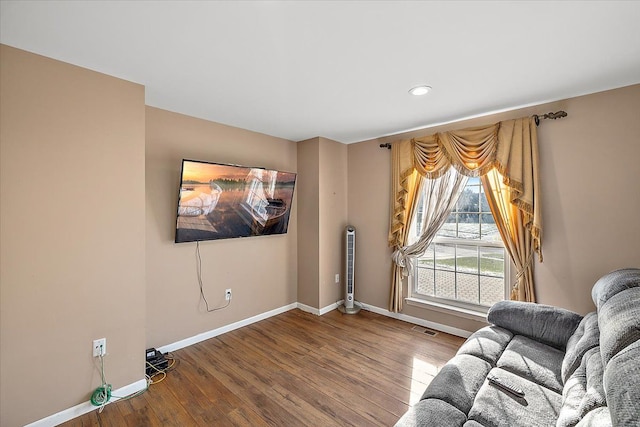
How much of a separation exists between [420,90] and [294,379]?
2.58 metres

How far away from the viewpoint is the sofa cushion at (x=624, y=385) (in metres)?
0.79

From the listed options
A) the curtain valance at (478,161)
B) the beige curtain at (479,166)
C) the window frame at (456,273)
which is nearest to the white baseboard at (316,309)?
the beige curtain at (479,166)

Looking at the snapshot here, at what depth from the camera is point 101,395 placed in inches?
78.4

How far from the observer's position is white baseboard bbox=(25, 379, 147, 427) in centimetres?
181

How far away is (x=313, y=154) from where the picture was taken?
12.5ft

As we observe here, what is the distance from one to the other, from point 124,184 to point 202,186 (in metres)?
0.69

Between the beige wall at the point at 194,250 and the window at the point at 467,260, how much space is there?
1.92 meters

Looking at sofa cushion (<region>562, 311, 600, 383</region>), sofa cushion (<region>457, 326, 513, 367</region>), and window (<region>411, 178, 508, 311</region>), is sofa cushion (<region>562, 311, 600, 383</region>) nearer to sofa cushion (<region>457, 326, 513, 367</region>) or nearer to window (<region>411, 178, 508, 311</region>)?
sofa cushion (<region>457, 326, 513, 367</region>)

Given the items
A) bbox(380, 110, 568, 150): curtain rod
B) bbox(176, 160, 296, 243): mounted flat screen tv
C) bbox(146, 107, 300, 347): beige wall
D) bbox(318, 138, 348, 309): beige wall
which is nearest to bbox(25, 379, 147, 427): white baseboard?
bbox(146, 107, 300, 347): beige wall

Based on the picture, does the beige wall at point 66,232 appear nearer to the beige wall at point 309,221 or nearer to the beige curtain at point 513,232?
the beige wall at point 309,221

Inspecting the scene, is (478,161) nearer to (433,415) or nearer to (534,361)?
(534,361)

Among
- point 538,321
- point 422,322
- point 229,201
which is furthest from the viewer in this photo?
point 422,322

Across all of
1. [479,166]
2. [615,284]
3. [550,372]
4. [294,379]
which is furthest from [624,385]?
[479,166]

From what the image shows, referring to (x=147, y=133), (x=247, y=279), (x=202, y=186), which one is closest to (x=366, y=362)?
(x=247, y=279)
